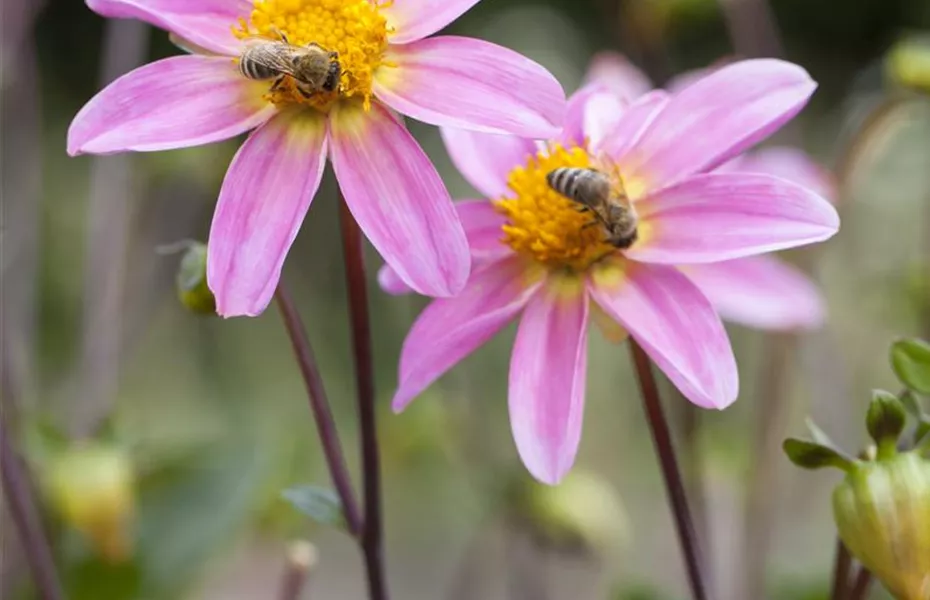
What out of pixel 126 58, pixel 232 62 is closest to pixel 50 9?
pixel 126 58

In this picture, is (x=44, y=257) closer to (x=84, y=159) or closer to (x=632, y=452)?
(x=84, y=159)

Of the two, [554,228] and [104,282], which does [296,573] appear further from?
[104,282]

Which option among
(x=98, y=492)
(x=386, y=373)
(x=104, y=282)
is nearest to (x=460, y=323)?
(x=98, y=492)

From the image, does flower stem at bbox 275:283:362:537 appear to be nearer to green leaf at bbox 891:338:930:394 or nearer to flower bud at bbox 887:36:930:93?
green leaf at bbox 891:338:930:394

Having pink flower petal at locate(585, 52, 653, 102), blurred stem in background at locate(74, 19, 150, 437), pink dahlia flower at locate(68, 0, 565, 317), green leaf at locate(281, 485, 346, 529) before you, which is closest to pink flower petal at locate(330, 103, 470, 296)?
pink dahlia flower at locate(68, 0, 565, 317)

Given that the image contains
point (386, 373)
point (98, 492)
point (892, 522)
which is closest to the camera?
point (892, 522)
